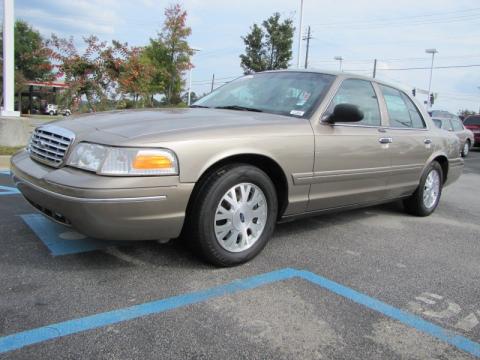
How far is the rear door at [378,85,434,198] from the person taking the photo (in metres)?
4.51

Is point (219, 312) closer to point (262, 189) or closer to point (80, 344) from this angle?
point (80, 344)

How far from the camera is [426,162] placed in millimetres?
5047

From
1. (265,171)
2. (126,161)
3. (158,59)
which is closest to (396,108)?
(265,171)

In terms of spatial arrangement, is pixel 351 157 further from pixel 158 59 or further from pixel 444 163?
pixel 158 59

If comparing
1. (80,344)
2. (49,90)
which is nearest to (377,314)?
(80,344)

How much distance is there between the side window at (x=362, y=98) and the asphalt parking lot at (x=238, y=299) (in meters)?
1.19

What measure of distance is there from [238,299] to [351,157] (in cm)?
180

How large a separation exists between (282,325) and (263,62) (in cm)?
2312

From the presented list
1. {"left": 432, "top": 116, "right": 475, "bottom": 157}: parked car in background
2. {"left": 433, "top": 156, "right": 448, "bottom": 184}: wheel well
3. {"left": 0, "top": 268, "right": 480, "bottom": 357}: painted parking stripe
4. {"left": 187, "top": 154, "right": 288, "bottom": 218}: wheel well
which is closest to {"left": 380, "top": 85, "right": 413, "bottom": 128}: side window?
{"left": 433, "top": 156, "right": 448, "bottom": 184}: wheel well

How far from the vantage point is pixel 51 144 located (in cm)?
306

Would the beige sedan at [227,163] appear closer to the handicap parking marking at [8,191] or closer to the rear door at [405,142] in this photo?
the rear door at [405,142]

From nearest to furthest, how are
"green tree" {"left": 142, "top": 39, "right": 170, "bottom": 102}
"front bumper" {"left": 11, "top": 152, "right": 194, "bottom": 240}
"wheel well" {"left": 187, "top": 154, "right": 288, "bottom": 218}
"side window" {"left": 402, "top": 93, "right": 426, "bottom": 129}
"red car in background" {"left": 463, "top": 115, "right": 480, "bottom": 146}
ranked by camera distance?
"front bumper" {"left": 11, "top": 152, "right": 194, "bottom": 240}
"wheel well" {"left": 187, "top": 154, "right": 288, "bottom": 218}
"side window" {"left": 402, "top": 93, "right": 426, "bottom": 129}
"red car in background" {"left": 463, "top": 115, "right": 480, "bottom": 146}
"green tree" {"left": 142, "top": 39, "right": 170, "bottom": 102}

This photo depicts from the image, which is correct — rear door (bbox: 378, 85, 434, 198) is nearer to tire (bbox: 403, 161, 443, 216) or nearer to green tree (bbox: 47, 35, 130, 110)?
tire (bbox: 403, 161, 443, 216)

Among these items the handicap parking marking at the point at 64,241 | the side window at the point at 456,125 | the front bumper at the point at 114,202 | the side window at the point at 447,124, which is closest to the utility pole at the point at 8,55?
the handicap parking marking at the point at 64,241
